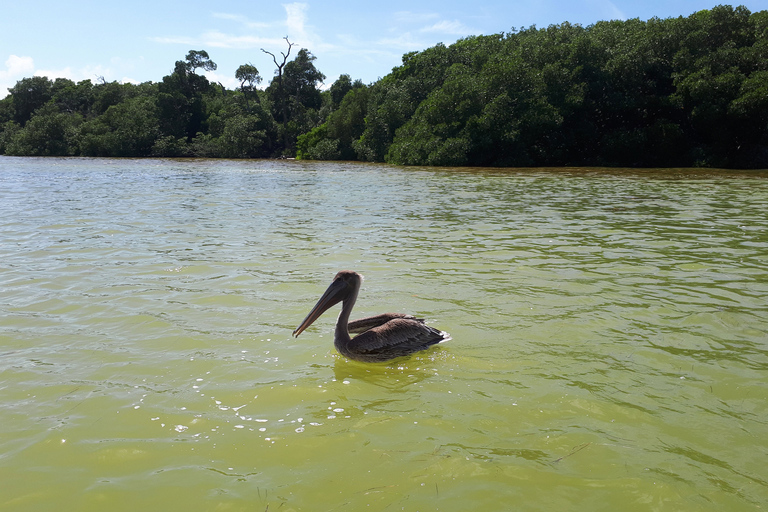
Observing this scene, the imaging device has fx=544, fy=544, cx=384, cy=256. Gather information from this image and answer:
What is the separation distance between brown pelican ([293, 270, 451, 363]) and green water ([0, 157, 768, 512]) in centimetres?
15

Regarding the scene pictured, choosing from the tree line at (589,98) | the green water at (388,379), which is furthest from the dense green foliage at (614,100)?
the green water at (388,379)

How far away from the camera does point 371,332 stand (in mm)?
5672

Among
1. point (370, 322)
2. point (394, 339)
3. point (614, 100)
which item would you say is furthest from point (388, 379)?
point (614, 100)

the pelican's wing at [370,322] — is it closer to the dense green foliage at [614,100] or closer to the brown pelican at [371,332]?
the brown pelican at [371,332]

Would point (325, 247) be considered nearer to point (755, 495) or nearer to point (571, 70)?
point (755, 495)

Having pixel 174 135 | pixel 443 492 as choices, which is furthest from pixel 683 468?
pixel 174 135

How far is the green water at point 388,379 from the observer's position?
3.45 m

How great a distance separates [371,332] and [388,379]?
0.57 metres

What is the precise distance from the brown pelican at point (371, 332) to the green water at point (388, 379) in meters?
0.15

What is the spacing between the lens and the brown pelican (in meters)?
5.60

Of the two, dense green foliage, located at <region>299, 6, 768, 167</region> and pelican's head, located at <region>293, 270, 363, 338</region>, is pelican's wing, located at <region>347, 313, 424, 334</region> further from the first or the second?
dense green foliage, located at <region>299, 6, 768, 167</region>

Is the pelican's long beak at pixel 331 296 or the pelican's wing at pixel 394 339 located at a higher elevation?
the pelican's long beak at pixel 331 296

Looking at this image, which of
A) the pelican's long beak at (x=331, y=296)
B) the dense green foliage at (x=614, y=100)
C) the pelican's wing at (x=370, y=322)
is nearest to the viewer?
the pelican's long beak at (x=331, y=296)

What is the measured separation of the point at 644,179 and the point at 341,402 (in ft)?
90.8
